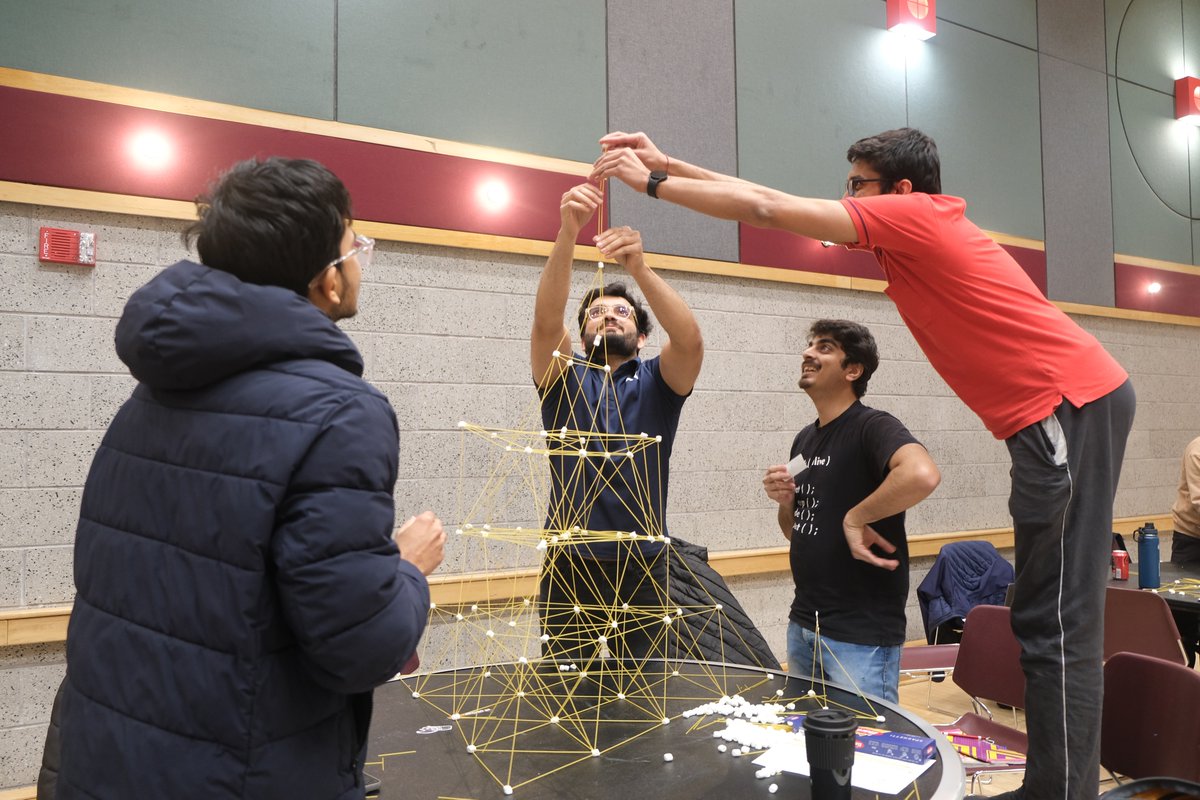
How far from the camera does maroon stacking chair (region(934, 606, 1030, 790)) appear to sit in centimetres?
255

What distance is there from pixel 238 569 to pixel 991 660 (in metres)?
2.34

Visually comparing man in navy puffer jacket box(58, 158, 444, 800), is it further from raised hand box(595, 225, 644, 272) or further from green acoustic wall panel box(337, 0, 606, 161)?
green acoustic wall panel box(337, 0, 606, 161)

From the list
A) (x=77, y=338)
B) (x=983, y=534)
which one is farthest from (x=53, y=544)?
(x=983, y=534)

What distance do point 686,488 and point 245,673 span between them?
12.1 ft

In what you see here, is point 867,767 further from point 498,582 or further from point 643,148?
point 498,582

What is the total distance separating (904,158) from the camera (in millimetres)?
1996

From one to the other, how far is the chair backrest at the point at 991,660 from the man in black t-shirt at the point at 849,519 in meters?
0.37

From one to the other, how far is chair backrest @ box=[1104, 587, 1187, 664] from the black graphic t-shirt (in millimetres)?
817

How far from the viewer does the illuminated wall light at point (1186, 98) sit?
7.03 meters

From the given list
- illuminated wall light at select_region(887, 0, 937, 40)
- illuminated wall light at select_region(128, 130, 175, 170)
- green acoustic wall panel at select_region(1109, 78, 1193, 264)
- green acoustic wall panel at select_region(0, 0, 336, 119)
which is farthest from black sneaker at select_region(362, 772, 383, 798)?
green acoustic wall panel at select_region(1109, 78, 1193, 264)

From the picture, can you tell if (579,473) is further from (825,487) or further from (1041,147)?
(1041,147)

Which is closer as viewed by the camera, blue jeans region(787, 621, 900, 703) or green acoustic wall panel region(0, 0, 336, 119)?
blue jeans region(787, 621, 900, 703)

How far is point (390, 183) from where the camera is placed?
3793mm

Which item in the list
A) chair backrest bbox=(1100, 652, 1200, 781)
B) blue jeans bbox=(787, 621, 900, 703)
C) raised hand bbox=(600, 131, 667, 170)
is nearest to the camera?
chair backrest bbox=(1100, 652, 1200, 781)
